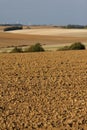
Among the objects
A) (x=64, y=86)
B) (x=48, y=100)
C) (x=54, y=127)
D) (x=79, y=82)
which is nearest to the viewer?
(x=54, y=127)

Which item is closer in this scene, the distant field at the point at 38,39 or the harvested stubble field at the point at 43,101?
the harvested stubble field at the point at 43,101

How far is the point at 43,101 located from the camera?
1214 cm

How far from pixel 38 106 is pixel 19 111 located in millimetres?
845

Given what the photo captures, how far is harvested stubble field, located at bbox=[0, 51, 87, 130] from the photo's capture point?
31.1 feet

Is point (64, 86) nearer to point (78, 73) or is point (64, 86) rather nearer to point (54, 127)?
point (78, 73)

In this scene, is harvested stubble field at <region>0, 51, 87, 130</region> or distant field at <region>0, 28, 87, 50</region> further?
distant field at <region>0, 28, 87, 50</region>

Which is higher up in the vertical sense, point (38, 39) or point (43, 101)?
point (43, 101)

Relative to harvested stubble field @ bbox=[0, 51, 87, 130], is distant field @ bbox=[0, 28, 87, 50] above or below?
below

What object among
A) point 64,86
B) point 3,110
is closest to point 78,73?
point 64,86

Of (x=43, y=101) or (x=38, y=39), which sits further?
(x=38, y=39)

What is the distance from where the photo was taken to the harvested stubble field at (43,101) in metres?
9.47

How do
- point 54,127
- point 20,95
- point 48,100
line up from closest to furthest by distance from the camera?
1. point 54,127
2. point 48,100
3. point 20,95

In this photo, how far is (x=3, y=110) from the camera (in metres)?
10.9

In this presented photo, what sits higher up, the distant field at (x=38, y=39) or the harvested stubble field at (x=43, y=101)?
the harvested stubble field at (x=43, y=101)
